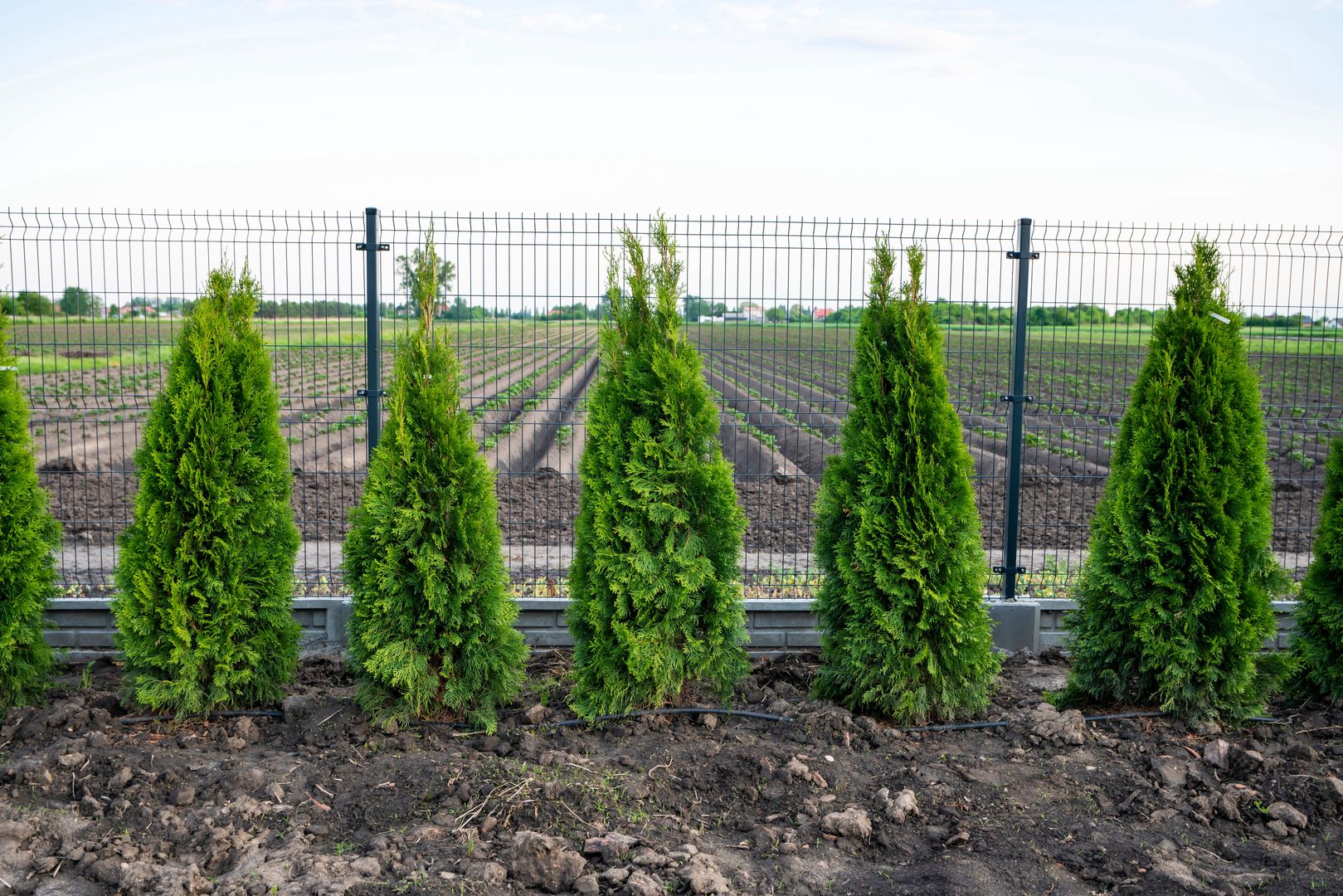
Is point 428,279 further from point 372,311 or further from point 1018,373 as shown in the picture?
point 1018,373

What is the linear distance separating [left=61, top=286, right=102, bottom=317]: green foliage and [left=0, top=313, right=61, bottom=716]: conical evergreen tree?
36.3 inches

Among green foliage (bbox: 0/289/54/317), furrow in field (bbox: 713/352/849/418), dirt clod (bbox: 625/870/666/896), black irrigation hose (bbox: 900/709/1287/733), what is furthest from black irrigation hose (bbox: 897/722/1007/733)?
green foliage (bbox: 0/289/54/317)

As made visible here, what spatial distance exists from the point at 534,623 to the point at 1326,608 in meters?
5.10

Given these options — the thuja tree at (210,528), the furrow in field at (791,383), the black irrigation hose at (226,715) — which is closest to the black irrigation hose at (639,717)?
the black irrigation hose at (226,715)

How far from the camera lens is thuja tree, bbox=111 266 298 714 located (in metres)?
5.68

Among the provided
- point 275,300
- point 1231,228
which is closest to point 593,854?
point 275,300

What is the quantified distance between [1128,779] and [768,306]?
382cm

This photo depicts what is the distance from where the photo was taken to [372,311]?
706 cm

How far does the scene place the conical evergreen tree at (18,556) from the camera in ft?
19.3

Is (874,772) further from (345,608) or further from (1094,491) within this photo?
(1094,491)

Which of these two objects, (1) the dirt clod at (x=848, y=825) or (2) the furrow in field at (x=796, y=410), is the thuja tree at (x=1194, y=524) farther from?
(1) the dirt clod at (x=848, y=825)

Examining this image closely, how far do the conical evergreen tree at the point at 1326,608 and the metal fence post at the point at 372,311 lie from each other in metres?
6.14

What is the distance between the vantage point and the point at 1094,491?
14.3m

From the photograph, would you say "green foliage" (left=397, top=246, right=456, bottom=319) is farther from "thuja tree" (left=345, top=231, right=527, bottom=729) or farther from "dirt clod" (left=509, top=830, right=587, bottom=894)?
"dirt clod" (left=509, top=830, right=587, bottom=894)
